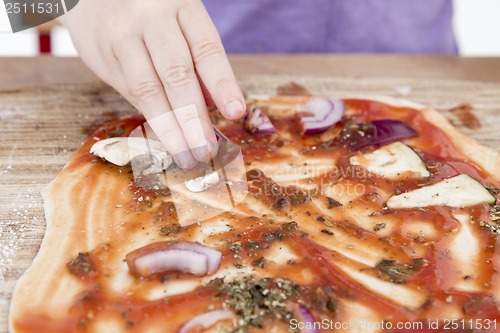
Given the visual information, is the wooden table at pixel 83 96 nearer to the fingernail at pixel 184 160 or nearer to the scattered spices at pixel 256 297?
the fingernail at pixel 184 160

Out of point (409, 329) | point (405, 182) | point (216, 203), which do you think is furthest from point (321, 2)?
point (409, 329)

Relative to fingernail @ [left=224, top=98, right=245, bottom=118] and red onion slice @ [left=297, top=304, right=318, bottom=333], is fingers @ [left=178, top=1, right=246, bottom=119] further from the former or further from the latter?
red onion slice @ [left=297, top=304, right=318, bottom=333]

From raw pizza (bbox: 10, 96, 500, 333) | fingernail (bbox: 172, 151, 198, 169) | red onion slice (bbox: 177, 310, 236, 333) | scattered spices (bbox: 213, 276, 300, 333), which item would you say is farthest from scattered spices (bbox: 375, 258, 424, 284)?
fingernail (bbox: 172, 151, 198, 169)

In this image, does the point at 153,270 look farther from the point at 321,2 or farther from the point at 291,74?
the point at 321,2

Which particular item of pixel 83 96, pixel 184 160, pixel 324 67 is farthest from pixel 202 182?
pixel 324 67

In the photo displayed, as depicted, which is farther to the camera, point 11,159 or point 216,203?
point 11,159

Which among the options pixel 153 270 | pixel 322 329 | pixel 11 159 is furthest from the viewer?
pixel 11 159

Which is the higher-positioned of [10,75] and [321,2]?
[321,2]

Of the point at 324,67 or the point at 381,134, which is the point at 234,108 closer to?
the point at 381,134
